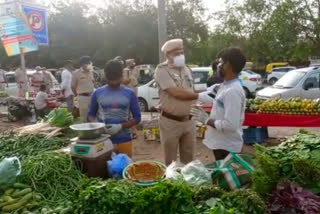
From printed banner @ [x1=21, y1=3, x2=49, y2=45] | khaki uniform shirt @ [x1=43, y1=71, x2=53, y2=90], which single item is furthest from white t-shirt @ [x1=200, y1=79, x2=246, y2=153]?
khaki uniform shirt @ [x1=43, y1=71, x2=53, y2=90]

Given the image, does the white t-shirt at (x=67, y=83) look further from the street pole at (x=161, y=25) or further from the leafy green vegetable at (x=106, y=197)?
the leafy green vegetable at (x=106, y=197)

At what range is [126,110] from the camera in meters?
3.72

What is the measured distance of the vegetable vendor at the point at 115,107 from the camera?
362cm

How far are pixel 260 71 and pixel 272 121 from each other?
28251 mm

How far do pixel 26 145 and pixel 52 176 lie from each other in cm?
180

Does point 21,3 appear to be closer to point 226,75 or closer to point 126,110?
point 126,110

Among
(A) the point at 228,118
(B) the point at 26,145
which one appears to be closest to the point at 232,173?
(A) the point at 228,118

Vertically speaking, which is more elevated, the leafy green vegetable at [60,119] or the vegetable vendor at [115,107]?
the vegetable vendor at [115,107]

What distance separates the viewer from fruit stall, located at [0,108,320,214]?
2.36 m

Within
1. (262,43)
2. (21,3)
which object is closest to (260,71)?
(262,43)

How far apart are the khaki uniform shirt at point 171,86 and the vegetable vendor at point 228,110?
0.61 metres

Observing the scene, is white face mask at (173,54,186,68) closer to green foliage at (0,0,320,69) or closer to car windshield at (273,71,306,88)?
car windshield at (273,71,306,88)

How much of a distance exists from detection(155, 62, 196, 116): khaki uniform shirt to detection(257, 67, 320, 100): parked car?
720 centimetres

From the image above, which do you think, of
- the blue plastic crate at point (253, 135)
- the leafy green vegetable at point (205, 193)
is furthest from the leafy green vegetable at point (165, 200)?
the blue plastic crate at point (253, 135)
